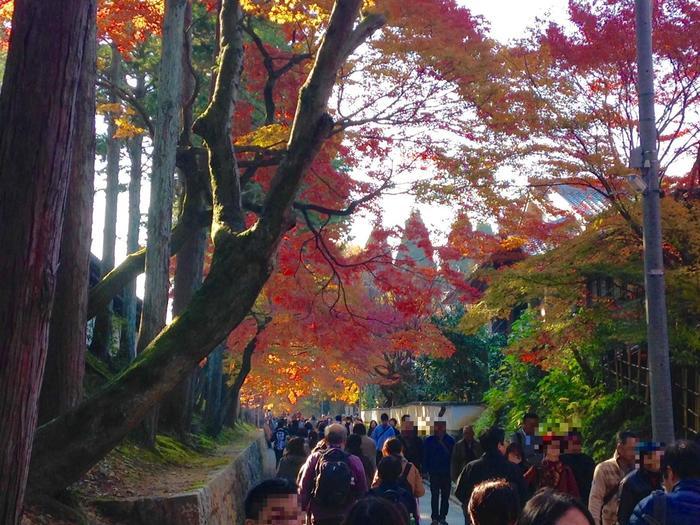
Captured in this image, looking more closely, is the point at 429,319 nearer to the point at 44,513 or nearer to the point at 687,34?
the point at 687,34

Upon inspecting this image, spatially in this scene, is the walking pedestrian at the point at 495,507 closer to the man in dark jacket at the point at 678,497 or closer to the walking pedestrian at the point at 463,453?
the man in dark jacket at the point at 678,497

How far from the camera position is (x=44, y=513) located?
9250 mm

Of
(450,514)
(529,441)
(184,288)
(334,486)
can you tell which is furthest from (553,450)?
(450,514)

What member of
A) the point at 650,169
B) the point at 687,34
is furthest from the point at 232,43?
the point at 687,34

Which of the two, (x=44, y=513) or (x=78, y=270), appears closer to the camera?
(x=44, y=513)

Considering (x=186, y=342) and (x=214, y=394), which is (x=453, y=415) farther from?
(x=186, y=342)

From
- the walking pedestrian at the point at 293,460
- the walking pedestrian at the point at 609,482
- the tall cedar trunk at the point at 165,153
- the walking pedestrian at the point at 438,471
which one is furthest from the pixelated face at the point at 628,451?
the tall cedar trunk at the point at 165,153

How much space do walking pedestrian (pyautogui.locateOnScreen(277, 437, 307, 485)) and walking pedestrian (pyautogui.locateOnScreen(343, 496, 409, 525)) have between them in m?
7.34

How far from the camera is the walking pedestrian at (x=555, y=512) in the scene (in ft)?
12.7

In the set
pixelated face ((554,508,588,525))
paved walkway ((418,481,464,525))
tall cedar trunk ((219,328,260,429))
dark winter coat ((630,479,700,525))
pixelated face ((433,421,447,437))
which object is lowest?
paved walkway ((418,481,464,525))

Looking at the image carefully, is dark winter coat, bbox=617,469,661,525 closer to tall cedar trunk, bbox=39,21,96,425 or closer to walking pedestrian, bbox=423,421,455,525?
tall cedar trunk, bbox=39,21,96,425

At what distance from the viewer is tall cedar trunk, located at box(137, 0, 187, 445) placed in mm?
14164

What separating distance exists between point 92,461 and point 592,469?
197 inches

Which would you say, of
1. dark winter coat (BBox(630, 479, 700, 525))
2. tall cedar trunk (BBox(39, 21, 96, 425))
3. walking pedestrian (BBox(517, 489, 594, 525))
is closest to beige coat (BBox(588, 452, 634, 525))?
dark winter coat (BBox(630, 479, 700, 525))
